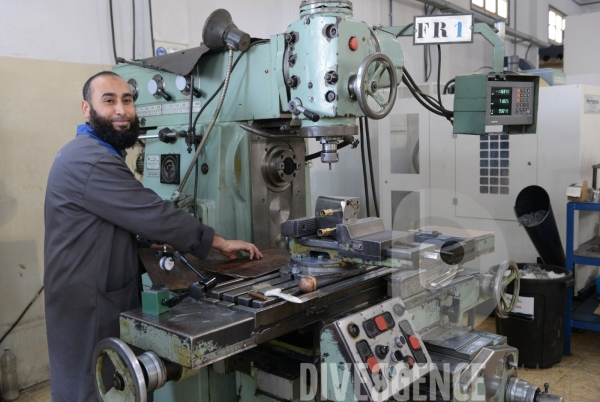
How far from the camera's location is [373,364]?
3.34 feet

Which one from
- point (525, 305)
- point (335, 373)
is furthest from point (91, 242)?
point (525, 305)

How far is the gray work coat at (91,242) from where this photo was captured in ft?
4.21

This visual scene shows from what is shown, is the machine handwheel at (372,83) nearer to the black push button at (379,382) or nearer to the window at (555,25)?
the black push button at (379,382)

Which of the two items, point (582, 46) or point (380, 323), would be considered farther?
point (582, 46)

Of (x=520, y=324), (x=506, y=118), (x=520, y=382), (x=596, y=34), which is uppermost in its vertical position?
(x=596, y=34)

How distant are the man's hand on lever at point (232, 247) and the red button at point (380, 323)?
1.57ft

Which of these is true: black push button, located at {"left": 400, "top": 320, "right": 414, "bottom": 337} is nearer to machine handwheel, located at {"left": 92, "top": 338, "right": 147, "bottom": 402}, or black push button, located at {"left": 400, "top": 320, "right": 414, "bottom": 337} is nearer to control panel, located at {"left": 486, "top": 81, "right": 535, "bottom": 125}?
machine handwheel, located at {"left": 92, "top": 338, "right": 147, "bottom": 402}

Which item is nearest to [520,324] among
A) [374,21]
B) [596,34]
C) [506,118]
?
[506,118]

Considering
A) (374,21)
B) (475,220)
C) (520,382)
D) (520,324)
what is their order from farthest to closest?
(374,21), (475,220), (520,324), (520,382)

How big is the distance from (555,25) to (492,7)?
2.03m

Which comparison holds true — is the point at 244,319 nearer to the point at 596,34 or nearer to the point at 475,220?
the point at 475,220

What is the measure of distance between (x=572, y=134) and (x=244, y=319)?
7.24 ft

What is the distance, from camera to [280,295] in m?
1.08

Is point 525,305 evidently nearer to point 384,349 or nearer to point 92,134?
point 384,349
